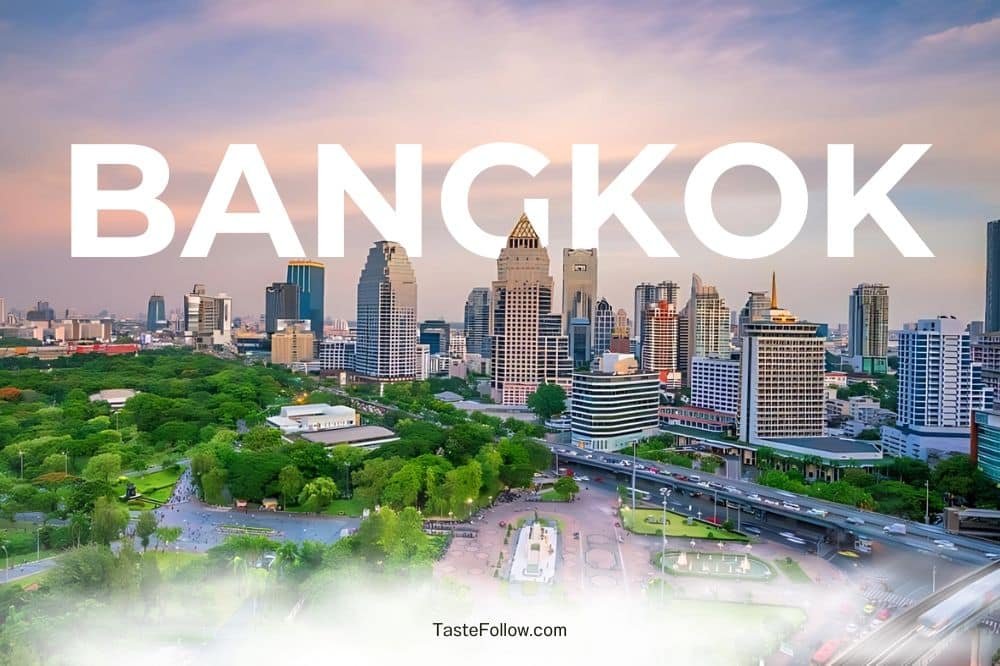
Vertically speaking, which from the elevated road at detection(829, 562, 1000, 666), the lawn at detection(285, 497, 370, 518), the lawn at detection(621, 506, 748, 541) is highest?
the elevated road at detection(829, 562, 1000, 666)

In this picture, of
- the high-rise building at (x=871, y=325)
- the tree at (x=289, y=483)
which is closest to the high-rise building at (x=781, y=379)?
the tree at (x=289, y=483)

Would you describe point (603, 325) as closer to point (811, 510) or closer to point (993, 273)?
point (993, 273)

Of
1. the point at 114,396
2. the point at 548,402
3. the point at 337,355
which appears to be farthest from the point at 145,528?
the point at 337,355

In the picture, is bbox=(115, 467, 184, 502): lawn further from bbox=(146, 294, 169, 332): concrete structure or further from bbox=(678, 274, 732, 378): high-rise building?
bbox=(146, 294, 169, 332): concrete structure

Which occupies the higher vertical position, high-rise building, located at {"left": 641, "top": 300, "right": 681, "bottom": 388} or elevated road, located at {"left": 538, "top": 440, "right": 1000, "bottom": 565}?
high-rise building, located at {"left": 641, "top": 300, "right": 681, "bottom": 388}

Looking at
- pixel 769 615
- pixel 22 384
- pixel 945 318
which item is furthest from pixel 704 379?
pixel 22 384

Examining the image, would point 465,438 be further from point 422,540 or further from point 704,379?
point 704,379

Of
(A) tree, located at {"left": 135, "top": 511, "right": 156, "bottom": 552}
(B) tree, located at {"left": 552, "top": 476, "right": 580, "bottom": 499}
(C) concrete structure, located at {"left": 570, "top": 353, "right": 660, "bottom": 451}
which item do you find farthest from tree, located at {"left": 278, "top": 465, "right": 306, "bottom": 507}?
(C) concrete structure, located at {"left": 570, "top": 353, "right": 660, "bottom": 451}
